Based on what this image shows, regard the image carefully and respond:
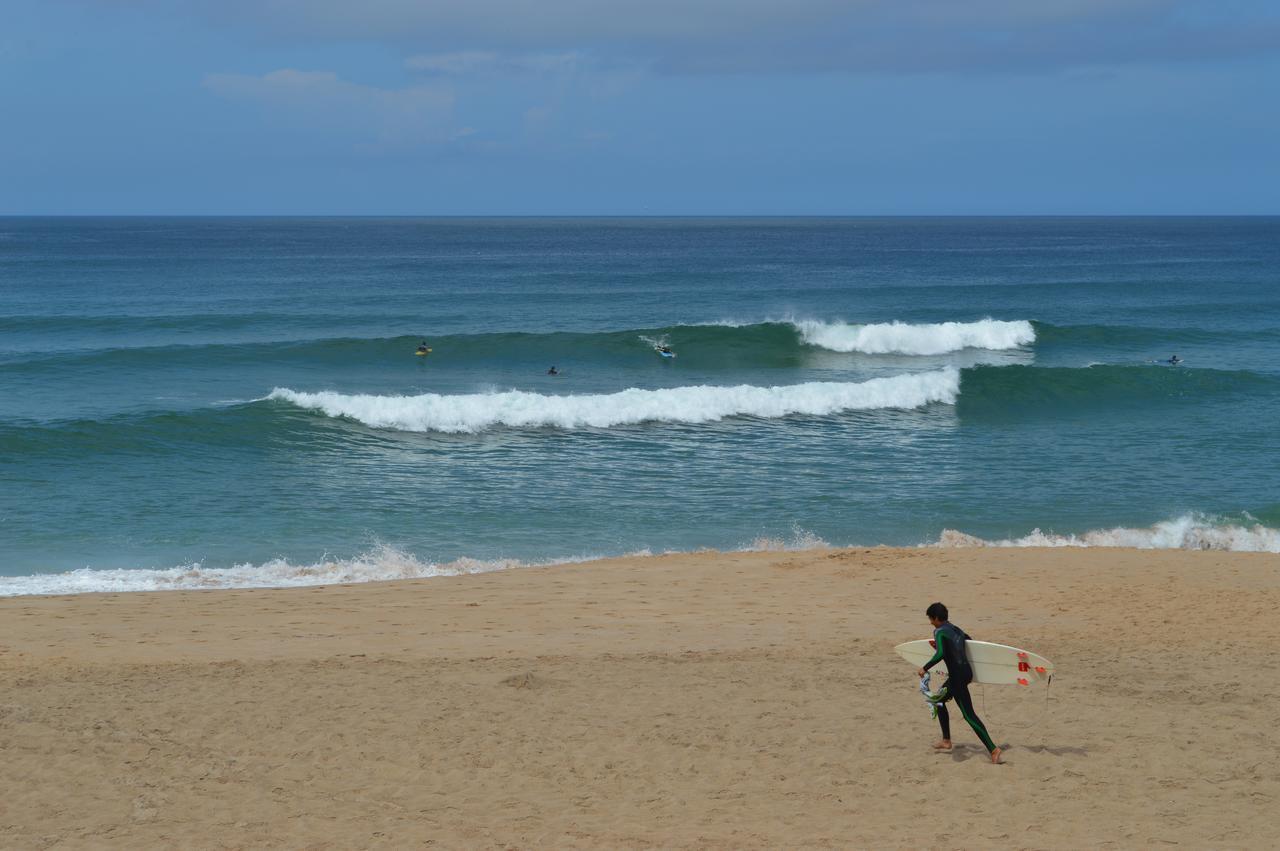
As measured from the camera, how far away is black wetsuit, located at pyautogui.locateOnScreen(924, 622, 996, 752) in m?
8.62

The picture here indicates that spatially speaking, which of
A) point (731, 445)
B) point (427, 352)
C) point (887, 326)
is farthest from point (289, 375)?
point (887, 326)

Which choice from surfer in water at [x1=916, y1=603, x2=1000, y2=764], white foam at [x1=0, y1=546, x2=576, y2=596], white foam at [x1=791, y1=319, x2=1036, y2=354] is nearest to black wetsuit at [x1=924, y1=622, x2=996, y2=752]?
surfer in water at [x1=916, y1=603, x2=1000, y2=764]

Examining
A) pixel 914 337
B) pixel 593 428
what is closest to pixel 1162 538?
pixel 593 428

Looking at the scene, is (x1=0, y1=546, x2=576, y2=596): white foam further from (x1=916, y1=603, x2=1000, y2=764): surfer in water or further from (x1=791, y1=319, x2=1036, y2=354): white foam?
(x1=791, y1=319, x2=1036, y2=354): white foam

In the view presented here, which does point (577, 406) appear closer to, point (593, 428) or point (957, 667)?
point (593, 428)

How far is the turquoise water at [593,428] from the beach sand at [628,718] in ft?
10.7

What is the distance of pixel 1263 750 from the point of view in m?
8.88

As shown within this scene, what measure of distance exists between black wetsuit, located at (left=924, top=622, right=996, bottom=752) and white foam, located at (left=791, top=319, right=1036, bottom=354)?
30487mm

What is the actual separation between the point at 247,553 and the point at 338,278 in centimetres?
4873

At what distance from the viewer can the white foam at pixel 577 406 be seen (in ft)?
84.2

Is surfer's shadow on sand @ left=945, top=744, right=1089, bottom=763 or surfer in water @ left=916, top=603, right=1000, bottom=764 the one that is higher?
surfer in water @ left=916, top=603, right=1000, bottom=764

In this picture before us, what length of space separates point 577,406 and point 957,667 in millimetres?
18180

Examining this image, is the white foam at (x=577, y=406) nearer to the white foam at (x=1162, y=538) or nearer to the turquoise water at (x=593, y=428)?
the turquoise water at (x=593, y=428)

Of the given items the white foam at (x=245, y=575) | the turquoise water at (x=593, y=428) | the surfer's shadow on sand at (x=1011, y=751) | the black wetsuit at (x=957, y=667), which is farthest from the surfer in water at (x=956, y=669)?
the turquoise water at (x=593, y=428)
